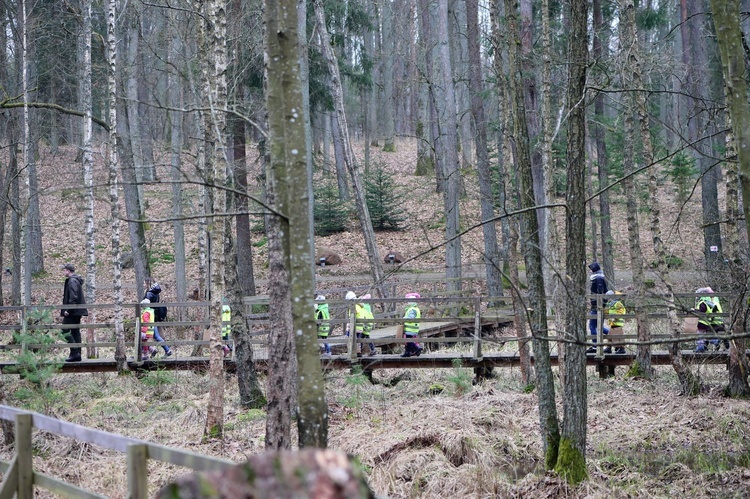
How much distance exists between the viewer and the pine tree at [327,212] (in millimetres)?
31938

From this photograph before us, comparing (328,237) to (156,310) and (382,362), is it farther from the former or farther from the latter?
(382,362)

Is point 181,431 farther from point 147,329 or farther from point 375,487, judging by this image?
point 147,329

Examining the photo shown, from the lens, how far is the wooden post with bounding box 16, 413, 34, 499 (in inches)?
194

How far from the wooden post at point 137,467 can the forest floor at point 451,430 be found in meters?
3.03

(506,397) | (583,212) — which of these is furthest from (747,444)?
(583,212)

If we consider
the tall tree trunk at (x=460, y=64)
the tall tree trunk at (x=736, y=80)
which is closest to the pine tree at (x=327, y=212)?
the tall tree trunk at (x=460, y=64)

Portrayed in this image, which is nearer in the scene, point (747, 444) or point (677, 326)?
point (747, 444)

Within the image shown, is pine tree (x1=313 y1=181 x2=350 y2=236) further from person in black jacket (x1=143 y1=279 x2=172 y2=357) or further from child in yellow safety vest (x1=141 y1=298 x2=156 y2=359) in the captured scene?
child in yellow safety vest (x1=141 y1=298 x2=156 y2=359)

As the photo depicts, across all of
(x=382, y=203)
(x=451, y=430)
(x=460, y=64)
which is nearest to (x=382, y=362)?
(x=451, y=430)

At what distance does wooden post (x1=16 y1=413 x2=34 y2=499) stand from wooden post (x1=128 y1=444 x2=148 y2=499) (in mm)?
1371

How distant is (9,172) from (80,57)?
9887 millimetres

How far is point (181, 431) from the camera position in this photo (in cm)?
1103

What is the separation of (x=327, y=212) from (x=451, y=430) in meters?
22.2

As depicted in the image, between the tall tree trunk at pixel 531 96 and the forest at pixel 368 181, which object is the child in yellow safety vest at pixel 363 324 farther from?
the tall tree trunk at pixel 531 96
